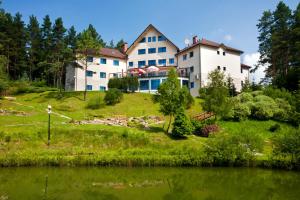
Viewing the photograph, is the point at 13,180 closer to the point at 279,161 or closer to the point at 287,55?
the point at 279,161

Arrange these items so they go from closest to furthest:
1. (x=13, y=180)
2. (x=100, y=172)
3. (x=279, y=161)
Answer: (x=13, y=180)
(x=100, y=172)
(x=279, y=161)

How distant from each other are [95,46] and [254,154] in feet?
109

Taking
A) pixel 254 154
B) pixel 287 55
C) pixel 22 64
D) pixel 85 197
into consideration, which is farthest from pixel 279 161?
pixel 22 64

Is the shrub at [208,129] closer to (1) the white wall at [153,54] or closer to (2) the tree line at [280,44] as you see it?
(2) the tree line at [280,44]

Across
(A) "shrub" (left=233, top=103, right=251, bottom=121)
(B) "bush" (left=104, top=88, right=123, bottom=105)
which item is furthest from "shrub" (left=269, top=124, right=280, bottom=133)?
(B) "bush" (left=104, top=88, right=123, bottom=105)

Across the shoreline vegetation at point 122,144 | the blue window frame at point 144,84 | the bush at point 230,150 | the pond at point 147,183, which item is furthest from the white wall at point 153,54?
the pond at point 147,183

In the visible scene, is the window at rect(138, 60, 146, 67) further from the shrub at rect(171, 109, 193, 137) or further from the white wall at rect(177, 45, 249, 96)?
the shrub at rect(171, 109, 193, 137)

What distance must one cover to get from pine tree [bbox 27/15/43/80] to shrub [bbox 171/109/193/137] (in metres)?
50.9

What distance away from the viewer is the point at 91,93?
53.1m

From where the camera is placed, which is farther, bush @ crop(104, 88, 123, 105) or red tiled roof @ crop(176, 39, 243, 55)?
red tiled roof @ crop(176, 39, 243, 55)

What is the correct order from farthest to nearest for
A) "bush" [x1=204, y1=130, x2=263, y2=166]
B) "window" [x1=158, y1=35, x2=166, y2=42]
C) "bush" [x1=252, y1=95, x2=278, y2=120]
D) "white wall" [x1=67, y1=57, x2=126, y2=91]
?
"window" [x1=158, y1=35, x2=166, y2=42] < "white wall" [x1=67, y1=57, x2=126, y2=91] < "bush" [x1=252, y1=95, x2=278, y2=120] < "bush" [x1=204, y1=130, x2=263, y2=166]

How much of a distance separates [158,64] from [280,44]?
73.7 feet

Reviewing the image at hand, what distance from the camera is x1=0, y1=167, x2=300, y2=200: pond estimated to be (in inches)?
638

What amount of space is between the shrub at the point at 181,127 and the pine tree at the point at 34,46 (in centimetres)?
5088
